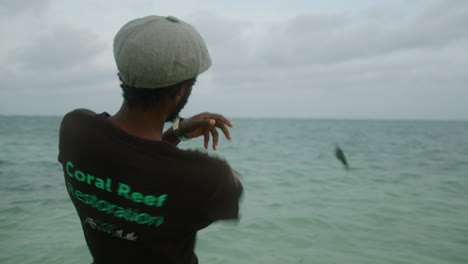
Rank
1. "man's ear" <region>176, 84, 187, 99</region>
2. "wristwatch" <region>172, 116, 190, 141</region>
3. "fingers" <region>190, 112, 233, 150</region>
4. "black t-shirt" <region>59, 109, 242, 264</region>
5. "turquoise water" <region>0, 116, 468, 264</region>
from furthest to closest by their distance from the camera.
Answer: "turquoise water" <region>0, 116, 468, 264</region>, "wristwatch" <region>172, 116, 190, 141</region>, "fingers" <region>190, 112, 233, 150</region>, "man's ear" <region>176, 84, 187, 99</region>, "black t-shirt" <region>59, 109, 242, 264</region>

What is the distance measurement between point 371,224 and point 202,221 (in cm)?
550

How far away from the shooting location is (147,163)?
1158 mm

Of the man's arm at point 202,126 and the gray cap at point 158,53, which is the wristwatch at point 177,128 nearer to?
the man's arm at point 202,126

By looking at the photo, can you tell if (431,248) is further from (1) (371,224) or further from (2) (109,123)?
(2) (109,123)

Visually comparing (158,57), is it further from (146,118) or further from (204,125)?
(204,125)

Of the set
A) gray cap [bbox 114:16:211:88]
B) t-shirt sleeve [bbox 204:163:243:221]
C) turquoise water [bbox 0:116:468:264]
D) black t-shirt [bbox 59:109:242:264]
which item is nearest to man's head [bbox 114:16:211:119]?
gray cap [bbox 114:16:211:88]

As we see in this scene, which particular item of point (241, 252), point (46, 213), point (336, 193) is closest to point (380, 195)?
point (336, 193)

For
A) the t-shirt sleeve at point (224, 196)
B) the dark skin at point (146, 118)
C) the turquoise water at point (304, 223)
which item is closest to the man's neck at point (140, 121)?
the dark skin at point (146, 118)

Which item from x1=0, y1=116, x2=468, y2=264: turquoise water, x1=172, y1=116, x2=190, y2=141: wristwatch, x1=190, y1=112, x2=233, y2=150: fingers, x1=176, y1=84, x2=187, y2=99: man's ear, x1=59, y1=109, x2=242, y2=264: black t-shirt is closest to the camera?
x1=59, y1=109, x2=242, y2=264: black t-shirt

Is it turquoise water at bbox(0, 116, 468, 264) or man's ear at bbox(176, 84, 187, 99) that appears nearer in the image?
man's ear at bbox(176, 84, 187, 99)

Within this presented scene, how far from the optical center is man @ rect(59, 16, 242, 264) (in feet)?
3.85

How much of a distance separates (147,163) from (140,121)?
19cm

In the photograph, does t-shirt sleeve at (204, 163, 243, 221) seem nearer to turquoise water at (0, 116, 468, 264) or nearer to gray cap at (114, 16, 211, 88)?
gray cap at (114, 16, 211, 88)

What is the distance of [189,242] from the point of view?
1.38 m
